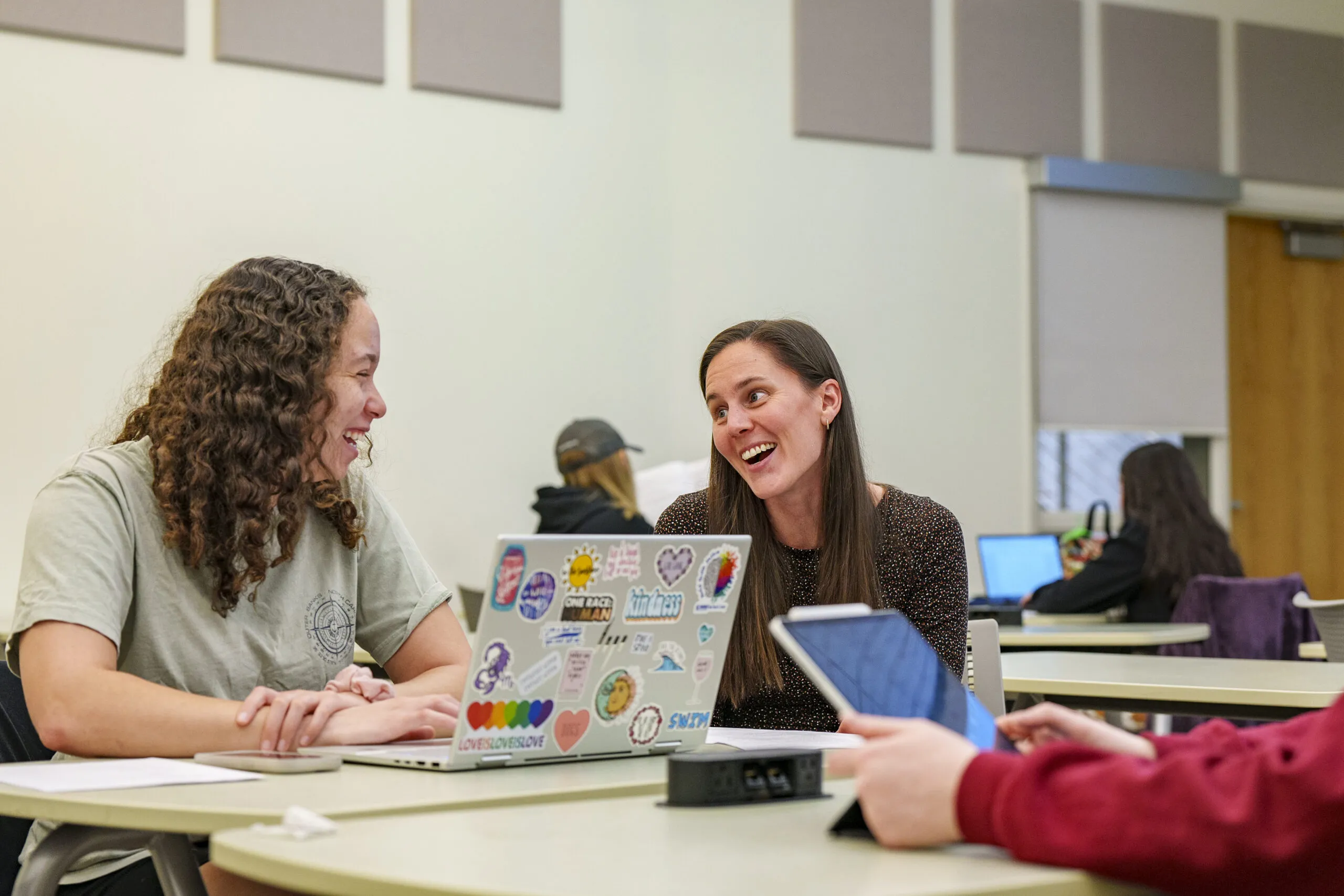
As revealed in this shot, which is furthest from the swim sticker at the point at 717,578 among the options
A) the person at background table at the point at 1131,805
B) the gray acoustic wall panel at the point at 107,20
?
the gray acoustic wall panel at the point at 107,20

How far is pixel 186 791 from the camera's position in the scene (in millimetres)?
1346

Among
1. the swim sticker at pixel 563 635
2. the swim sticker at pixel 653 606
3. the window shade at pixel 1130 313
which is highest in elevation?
the window shade at pixel 1130 313

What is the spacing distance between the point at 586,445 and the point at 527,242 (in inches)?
49.5

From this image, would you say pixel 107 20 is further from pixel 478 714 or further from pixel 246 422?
pixel 478 714

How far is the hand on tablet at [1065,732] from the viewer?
1.25 meters

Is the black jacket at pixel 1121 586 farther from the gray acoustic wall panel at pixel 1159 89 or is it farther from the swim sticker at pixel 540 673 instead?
the swim sticker at pixel 540 673

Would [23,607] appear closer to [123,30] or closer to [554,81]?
[123,30]

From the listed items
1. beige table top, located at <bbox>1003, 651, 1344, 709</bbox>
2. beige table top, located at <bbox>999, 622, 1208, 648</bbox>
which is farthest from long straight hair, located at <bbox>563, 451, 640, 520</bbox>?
beige table top, located at <bbox>1003, 651, 1344, 709</bbox>

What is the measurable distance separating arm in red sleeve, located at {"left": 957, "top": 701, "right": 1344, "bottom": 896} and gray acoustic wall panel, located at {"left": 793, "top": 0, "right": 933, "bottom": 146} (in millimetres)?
5888

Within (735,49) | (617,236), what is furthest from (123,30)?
(735,49)

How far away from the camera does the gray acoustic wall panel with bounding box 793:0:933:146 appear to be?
21.9 feet

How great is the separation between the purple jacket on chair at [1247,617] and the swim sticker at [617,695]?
3.42 meters

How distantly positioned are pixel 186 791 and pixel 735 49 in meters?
5.65

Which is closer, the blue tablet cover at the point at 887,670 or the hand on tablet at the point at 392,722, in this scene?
the blue tablet cover at the point at 887,670
